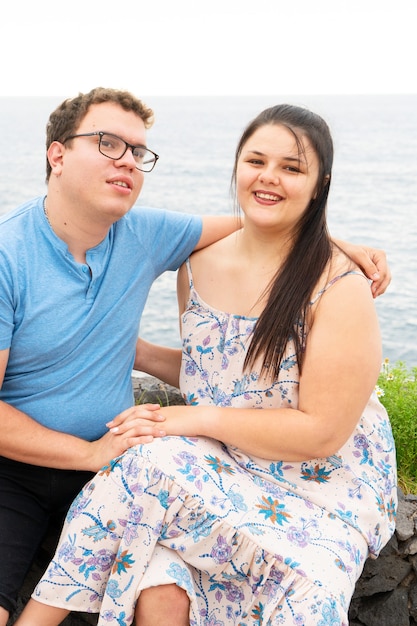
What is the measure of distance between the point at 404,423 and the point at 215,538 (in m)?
1.54

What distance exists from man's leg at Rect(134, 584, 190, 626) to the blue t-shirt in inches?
26.2

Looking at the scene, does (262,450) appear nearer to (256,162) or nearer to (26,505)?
(26,505)

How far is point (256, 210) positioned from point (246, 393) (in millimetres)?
624

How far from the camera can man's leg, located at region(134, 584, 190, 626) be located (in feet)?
7.37

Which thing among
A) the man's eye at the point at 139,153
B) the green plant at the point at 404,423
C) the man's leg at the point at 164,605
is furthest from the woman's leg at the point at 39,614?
the green plant at the point at 404,423

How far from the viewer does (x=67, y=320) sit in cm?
262

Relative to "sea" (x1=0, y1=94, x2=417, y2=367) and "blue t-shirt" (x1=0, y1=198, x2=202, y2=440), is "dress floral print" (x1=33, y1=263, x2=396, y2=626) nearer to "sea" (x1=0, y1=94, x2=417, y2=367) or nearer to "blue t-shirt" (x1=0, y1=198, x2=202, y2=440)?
"blue t-shirt" (x1=0, y1=198, x2=202, y2=440)

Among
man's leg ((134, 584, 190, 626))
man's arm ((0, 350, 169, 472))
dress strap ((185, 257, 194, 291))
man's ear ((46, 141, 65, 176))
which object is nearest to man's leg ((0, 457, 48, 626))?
man's arm ((0, 350, 169, 472))

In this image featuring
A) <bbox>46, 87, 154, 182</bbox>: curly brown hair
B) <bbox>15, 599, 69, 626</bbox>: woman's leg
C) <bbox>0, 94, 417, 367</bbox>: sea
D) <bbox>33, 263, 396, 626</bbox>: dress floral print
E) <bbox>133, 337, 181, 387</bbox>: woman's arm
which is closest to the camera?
<bbox>33, 263, 396, 626</bbox>: dress floral print

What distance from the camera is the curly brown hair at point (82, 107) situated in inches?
105

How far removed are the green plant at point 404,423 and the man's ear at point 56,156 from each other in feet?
5.71

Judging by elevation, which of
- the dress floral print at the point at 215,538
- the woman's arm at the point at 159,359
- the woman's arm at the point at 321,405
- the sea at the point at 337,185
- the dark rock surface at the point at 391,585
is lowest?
the sea at the point at 337,185

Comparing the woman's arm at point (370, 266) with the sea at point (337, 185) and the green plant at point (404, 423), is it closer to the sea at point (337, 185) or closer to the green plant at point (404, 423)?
the sea at point (337, 185)

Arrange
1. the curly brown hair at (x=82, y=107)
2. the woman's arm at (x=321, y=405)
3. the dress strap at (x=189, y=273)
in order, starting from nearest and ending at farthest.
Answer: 1. the woman's arm at (x=321, y=405)
2. the curly brown hair at (x=82, y=107)
3. the dress strap at (x=189, y=273)
